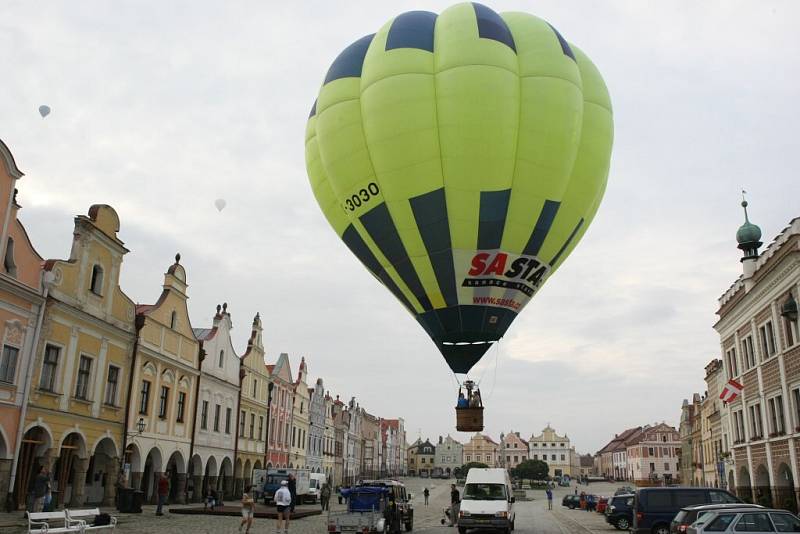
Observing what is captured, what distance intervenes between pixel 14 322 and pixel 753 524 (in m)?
21.4

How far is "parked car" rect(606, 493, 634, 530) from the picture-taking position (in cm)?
2591

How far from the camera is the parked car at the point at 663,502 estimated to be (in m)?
18.6

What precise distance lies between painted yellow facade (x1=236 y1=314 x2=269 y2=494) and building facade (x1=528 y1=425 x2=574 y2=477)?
11125 cm

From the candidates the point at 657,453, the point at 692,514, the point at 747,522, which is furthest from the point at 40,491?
the point at 657,453

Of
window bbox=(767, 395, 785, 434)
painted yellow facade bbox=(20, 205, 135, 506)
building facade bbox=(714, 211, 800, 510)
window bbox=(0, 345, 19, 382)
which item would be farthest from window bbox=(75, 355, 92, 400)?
window bbox=(767, 395, 785, 434)

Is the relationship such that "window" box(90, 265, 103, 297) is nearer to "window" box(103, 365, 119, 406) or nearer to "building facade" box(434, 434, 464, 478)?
"window" box(103, 365, 119, 406)

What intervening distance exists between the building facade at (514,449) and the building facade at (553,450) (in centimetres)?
167

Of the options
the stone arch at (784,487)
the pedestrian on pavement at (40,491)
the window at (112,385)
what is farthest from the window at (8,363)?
the stone arch at (784,487)

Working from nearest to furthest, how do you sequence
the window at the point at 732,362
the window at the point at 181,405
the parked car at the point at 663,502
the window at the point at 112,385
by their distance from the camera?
the parked car at the point at 663,502
the window at the point at 112,385
the window at the point at 181,405
the window at the point at 732,362

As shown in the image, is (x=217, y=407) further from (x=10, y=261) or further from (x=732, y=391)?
(x=732, y=391)

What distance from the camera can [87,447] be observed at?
24844 mm

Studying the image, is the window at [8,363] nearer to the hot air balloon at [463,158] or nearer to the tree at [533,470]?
the hot air balloon at [463,158]

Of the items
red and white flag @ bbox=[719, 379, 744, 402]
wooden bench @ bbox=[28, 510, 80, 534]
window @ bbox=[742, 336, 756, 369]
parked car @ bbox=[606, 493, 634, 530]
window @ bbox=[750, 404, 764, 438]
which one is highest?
window @ bbox=[742, 336, 756, 369]

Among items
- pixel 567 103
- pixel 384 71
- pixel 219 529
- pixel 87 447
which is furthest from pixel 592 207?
pixel 87 447
